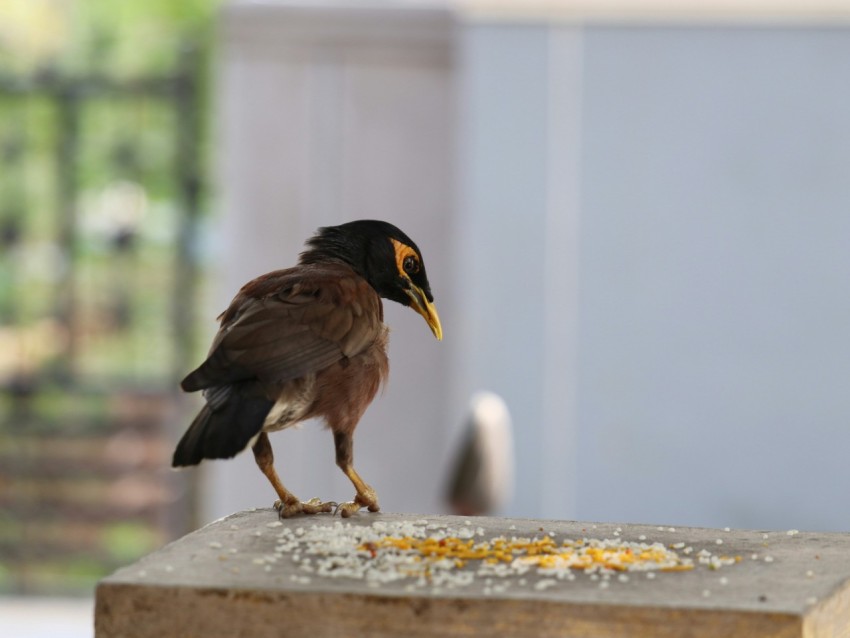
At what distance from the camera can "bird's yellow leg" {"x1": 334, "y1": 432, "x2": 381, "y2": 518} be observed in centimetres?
254

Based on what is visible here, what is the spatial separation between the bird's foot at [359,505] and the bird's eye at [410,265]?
0.43 meters

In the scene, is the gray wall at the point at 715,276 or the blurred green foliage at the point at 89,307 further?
the blurred green foliage at the point at 89,307

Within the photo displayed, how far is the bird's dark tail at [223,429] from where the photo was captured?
2062 mm

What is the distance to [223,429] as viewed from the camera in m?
2.10

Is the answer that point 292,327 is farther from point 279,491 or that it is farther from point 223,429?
point 279,491

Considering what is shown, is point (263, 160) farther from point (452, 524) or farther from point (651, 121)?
point (452, 524)

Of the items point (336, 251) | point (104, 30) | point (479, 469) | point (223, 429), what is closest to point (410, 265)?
point (336, 251)

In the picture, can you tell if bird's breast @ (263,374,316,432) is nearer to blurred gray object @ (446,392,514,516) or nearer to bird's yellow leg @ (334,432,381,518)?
Answer: bird's yellow leg @ (334,432,381,518)

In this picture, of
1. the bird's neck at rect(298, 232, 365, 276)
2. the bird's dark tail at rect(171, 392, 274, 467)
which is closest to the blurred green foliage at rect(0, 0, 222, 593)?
the bird's neck at rect(298, 232, 365, 276)

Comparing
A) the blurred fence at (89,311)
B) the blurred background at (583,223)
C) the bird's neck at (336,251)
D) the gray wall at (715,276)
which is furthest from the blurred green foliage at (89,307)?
the bird's neck at (336,251)

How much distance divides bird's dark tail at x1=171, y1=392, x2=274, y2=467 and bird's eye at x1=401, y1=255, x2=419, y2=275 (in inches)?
17.3

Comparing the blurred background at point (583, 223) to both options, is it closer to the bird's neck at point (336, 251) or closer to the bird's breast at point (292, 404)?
the bird's neck at point (336, 251)

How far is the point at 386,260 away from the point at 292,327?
0.89ft

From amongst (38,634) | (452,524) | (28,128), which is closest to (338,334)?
(452,524)
